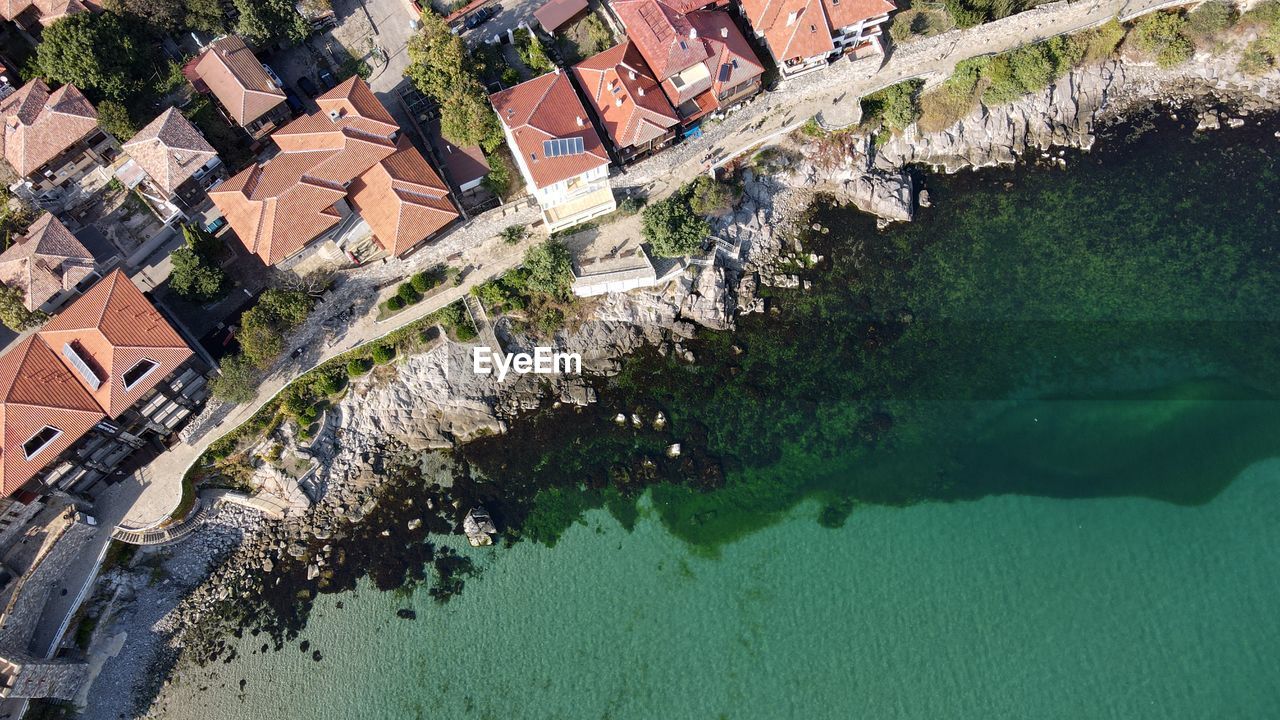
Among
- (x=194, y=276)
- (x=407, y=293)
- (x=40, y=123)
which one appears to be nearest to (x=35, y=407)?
(x=194, y=276)

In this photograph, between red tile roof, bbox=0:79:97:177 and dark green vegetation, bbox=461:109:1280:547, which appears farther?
dark green vegetation, bbox=461:109:1280:547

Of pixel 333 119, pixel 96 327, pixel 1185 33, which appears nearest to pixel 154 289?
pixel 96 327

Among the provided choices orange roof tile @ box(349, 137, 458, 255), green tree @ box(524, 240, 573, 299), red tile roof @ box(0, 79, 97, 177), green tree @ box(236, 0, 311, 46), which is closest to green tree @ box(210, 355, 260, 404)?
orange roof tile @ box(349, 137, 458, 255)

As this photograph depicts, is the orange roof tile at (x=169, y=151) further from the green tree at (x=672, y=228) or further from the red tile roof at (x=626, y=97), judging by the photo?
the green tree at (x=672, y=228)

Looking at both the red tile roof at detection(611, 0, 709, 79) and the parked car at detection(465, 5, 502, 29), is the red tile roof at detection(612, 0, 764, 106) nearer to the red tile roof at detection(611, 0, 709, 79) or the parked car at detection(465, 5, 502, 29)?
the red tile roof at detection(611, 0, 709, 79)

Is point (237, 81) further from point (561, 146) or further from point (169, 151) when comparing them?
point (561, 146)

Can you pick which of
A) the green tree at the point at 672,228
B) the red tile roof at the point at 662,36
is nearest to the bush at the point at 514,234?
the green tree at the point at 672,228

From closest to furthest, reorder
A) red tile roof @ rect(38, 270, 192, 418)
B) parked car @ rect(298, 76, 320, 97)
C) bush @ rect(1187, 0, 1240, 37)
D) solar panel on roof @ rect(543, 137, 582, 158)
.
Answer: red tile roof @ rect(38, 270, 192, 418) < solar panel on roof @ rect(543, 137, 582, 158) < parked car @ rect(298, 76, 320, 97) < bush @ rect(1187, 0, 1240, 37)
